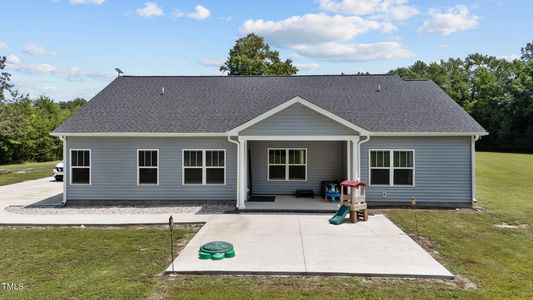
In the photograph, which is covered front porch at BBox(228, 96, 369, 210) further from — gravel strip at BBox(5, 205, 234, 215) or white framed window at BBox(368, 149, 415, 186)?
gravel strip at BBox(5, 205, 234, 215)

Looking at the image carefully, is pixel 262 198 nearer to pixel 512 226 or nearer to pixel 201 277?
pixel 201 277

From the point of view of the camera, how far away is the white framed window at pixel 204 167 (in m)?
14.6

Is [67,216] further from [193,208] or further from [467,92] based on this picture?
[467,92]

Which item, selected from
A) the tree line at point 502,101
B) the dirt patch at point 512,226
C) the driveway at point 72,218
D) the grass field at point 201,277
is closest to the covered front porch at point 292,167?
the driveway at point 72,218

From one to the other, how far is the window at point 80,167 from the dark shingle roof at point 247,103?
3.10 ft

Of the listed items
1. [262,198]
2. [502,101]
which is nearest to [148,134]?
[262,198]

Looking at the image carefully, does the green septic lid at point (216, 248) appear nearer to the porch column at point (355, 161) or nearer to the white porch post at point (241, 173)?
the white porch post at point (241, 173)

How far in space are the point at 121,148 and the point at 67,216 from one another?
10.2 ft

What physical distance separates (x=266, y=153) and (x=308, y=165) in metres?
1.84

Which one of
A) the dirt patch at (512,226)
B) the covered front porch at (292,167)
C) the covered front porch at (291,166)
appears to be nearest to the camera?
the dirt patch at (512,226)

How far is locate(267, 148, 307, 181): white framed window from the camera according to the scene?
53.0 ft

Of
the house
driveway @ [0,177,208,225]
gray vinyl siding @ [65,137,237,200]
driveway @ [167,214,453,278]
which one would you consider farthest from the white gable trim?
driveway @ [0,177,208,225]

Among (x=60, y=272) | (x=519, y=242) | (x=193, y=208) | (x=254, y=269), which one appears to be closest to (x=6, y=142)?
(x=193, y=208)

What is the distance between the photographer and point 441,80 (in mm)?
66250
